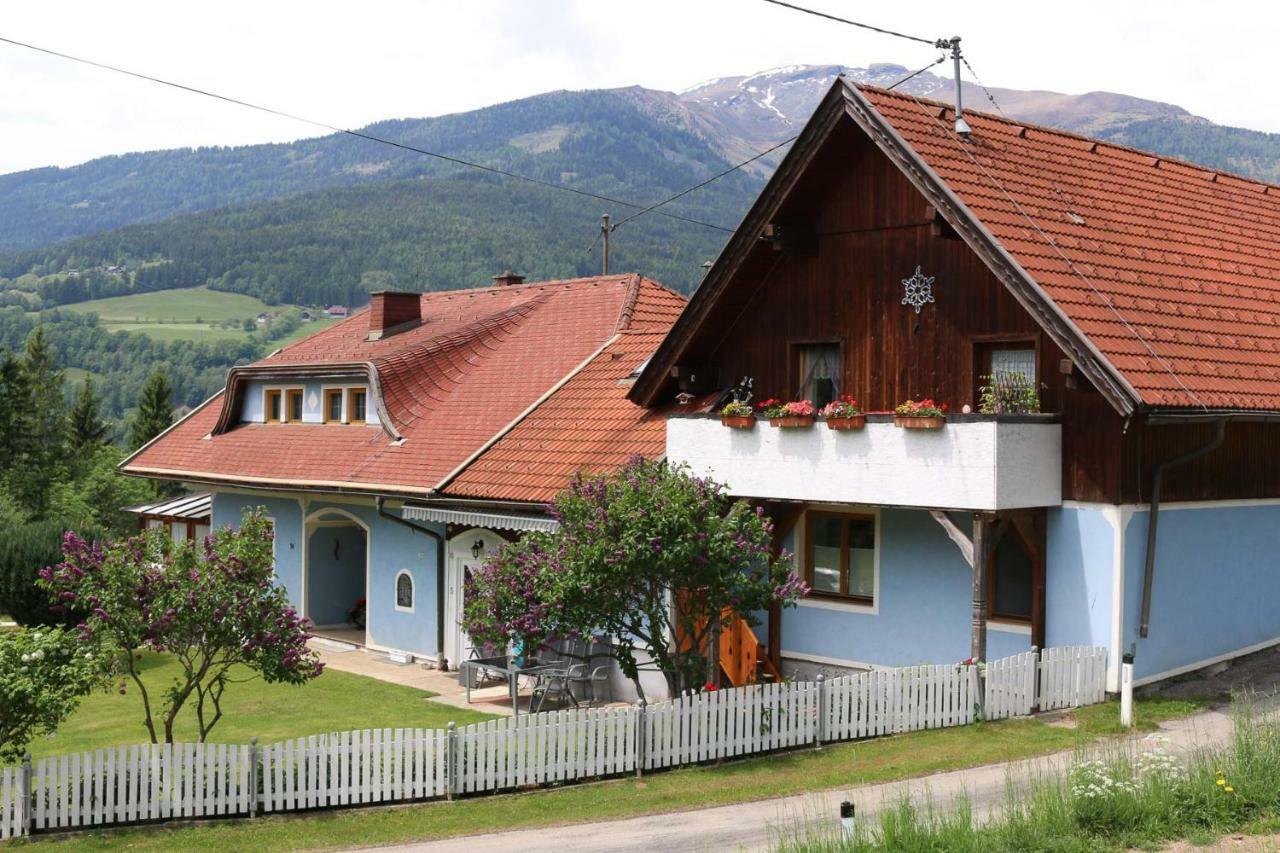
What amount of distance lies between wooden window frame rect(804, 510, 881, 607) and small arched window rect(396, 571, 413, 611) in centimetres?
847

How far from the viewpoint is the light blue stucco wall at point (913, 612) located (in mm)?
18500

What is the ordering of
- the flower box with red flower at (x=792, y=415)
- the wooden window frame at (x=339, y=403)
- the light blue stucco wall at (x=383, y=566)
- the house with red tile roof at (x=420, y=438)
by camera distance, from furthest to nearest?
the wooden window frame at (x=339, y=403), the light blue stucco wall at (x=383, y=566), the house with red tile roof at (x=420, y=438), the flower box with red flower at (x=792, y=415)

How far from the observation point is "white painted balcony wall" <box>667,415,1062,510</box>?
1666cm

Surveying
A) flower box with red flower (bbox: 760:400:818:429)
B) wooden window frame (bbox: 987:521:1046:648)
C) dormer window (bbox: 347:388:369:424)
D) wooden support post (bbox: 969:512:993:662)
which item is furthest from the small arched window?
wooden support post (bbox: 969:512:993:662)

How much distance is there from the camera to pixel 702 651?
17750 millimetres

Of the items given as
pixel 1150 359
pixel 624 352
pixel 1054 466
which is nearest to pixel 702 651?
pixel 1054 466

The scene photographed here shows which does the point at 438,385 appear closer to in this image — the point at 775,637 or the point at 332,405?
the point at 332,405

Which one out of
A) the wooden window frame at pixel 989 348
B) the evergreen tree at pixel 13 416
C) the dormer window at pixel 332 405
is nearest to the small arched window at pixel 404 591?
Result: the dormer window at pixel 332 405

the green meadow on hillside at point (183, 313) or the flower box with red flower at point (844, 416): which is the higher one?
the green meadow on hillside at point (183, 313)

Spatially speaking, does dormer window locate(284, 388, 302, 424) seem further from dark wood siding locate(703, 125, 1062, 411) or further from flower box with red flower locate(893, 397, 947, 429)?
flower box with red flower locate(893, 397, 947, 429)

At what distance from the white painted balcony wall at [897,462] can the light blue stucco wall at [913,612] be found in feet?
3.72

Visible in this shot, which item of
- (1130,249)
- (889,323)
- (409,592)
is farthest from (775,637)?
(409,592)

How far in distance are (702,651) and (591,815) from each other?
4247 millimetres

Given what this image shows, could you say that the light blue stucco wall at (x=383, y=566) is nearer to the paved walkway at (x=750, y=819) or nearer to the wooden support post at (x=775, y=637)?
the wooden support post at (x=775, y=637)
